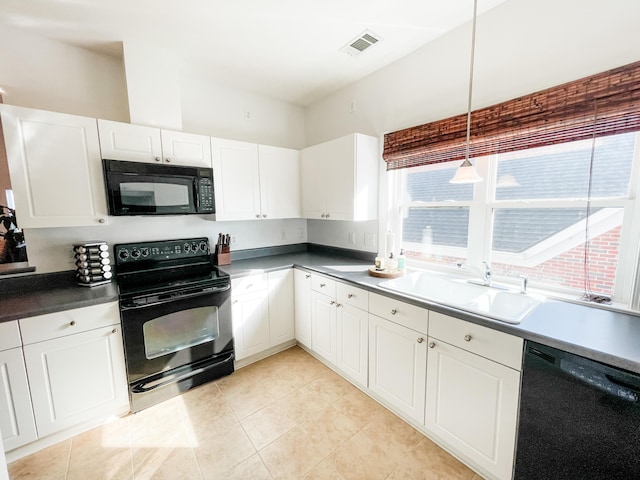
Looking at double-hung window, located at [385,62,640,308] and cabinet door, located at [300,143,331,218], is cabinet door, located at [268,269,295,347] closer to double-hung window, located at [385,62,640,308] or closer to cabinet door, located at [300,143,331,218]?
cabinet door, located at [300,143,331,218]

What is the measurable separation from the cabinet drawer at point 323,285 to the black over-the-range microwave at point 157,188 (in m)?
1.10

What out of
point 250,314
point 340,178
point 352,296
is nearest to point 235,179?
point 340,178

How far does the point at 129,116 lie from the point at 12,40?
0.75m

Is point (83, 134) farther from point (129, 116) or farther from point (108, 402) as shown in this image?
point (108, 402)

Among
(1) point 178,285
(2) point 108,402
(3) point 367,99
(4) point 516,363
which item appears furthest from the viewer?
(3) point 367,99

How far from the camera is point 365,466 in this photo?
5.05 feet

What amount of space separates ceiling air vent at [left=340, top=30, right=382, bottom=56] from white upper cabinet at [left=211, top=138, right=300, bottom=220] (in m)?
1.09

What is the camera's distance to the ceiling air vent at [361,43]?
6.41ft

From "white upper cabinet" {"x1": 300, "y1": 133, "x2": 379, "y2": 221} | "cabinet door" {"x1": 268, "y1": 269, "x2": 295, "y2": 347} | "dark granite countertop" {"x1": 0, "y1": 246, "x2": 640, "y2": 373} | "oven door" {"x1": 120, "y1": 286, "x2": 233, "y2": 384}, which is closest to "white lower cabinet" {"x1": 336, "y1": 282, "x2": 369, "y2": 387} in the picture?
"dark granite countertop" {"x1": 0, "y1": 246, "x2": 640, "y2": 373}

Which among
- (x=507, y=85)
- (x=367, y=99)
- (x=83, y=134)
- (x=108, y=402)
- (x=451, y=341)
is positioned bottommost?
(x=108, y=402)

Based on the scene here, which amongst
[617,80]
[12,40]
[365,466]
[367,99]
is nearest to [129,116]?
[12,40]

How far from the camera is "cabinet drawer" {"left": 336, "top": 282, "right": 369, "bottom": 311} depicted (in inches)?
77.2

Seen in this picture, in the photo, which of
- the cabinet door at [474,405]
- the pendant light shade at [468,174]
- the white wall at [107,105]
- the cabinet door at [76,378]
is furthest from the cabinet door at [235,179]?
the cabinet door at [474,405]

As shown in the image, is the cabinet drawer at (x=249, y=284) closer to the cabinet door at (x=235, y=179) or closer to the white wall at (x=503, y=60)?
the cabinet door at (x=235, y=179)
